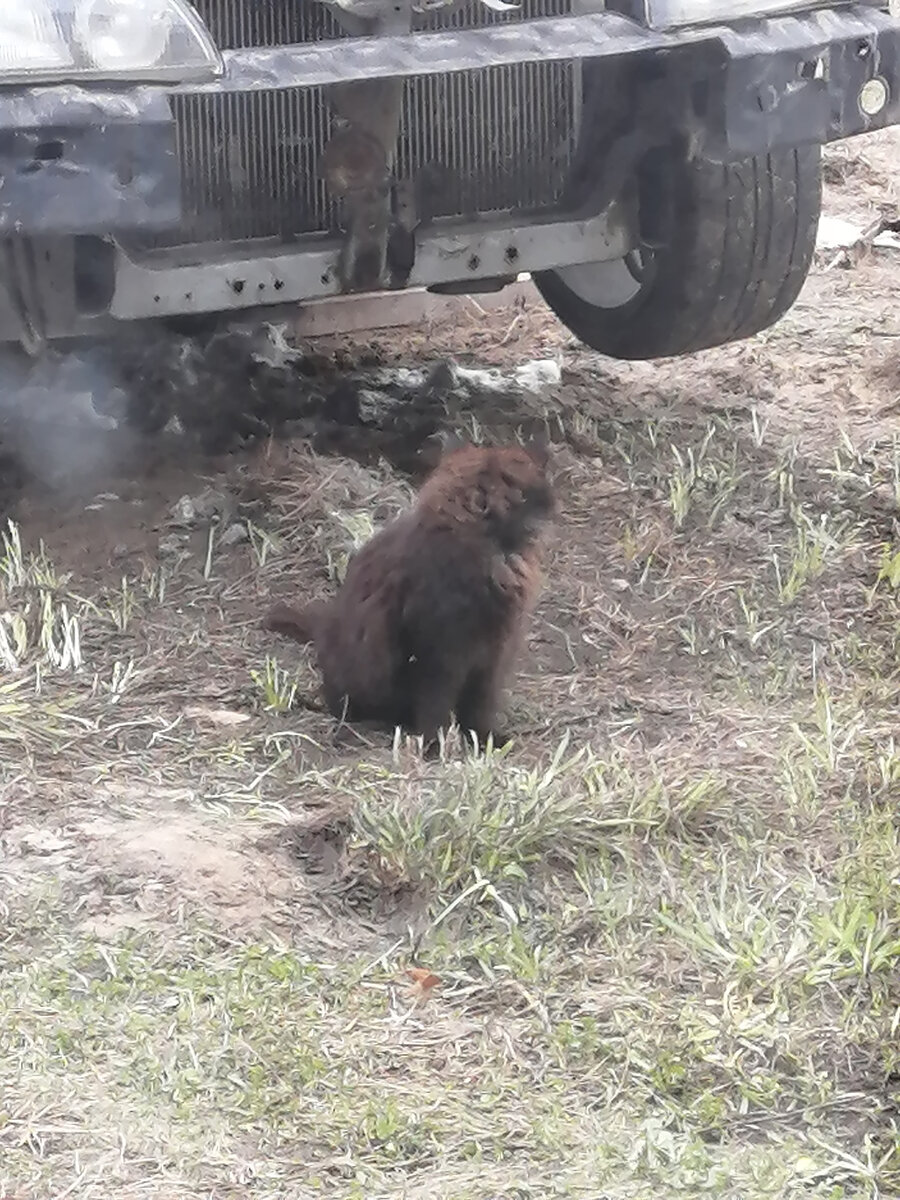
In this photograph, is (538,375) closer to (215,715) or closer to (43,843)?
(215,715)

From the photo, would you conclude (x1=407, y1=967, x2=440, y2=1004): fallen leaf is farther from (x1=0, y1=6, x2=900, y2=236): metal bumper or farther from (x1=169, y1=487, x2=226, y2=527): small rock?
(x1=169, y1=487, x2=226, y2=527): small rock

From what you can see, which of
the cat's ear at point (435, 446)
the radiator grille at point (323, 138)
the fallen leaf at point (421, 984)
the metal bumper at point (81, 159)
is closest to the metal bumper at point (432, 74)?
the metal bumper at point (81, 159)

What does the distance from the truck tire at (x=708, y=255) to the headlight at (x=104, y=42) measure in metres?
1.57

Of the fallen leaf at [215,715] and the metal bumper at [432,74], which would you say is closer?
the metal bumper at [432,74]

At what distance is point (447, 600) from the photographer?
4270 millimetres

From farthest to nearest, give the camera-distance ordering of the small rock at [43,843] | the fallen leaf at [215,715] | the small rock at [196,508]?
the small rock at [196,508]
the fallen leaf at [215,715]
the small rock at [43,843]

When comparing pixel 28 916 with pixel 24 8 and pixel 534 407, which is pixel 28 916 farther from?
pixel 534 407

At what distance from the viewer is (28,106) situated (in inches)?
165

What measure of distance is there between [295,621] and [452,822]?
39.7 inches

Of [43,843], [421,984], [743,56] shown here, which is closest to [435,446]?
[743,56]

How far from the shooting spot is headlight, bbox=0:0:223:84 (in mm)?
4242

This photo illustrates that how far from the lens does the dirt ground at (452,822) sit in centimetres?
318

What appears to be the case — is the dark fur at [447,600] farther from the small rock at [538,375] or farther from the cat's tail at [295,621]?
the small rock at [538,375]

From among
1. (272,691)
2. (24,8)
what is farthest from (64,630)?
(24,8)
